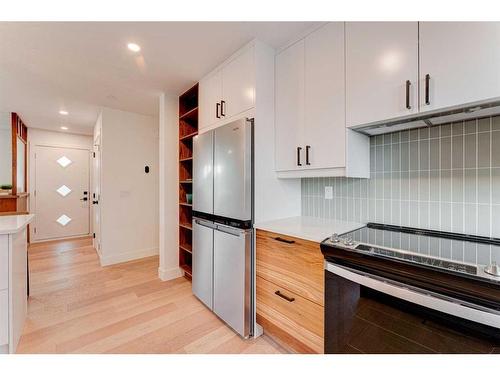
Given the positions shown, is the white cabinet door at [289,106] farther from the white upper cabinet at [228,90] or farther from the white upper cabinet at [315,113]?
the white upper cabinet at [228,90]

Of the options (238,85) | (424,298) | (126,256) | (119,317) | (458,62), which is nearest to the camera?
(424,298)

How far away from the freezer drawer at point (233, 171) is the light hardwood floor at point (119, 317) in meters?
0.96

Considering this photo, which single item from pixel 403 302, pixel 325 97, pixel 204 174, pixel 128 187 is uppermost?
pixel 325 97

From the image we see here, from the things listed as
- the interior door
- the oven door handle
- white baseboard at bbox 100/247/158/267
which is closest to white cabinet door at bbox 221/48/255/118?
the oven door handle

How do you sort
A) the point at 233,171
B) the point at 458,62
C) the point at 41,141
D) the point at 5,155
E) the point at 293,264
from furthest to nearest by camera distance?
the point at 41,141, the point at 5,155, the point at 233,171, the point at 293,264, the point at 458,62

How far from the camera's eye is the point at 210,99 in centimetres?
227

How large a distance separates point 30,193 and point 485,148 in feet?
21.6

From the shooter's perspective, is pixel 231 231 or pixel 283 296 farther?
pixel 231 231

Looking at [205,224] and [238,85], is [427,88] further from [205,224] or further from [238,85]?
[205,224]

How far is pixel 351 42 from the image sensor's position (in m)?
1.44

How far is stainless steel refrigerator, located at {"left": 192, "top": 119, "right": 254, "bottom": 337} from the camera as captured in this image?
5.62ft

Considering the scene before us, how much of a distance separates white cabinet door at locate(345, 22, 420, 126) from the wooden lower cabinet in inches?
35.1

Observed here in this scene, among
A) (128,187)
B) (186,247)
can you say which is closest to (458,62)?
(186,247)

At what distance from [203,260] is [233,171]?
95 cm
